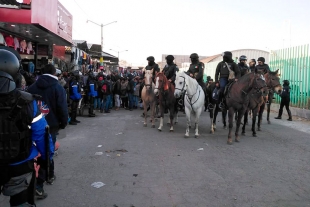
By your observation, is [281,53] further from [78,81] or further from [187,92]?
[78,81]

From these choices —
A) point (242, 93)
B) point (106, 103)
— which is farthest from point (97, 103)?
point (242, 93)

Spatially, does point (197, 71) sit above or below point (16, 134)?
above

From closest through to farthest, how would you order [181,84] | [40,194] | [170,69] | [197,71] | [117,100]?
1. [40,194]
2. [181,84]
3. [197,71]
4. [170,69]
5. [117,100]

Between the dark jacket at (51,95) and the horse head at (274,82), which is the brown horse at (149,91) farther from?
the dark jacket at (51,95)

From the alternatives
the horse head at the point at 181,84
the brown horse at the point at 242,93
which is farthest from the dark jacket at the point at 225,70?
the horse head at the point at 181,84

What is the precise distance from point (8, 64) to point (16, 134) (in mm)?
687

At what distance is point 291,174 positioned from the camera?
20.6 feet

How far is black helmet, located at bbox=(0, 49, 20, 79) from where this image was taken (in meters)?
2.90

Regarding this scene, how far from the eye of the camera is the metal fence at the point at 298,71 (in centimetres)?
1608

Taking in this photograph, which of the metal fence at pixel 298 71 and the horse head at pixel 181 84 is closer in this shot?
the horse head at pixel 181 84

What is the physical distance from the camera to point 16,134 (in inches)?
110

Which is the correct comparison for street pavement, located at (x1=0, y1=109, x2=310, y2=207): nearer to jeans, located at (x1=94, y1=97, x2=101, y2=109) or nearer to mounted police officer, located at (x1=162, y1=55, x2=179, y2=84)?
mounted police officer, located at (x1=162, y1=55, x2=179, y2=84)

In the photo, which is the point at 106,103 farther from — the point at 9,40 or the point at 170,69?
the point at 9,40

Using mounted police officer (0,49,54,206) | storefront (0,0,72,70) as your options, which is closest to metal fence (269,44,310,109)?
storefront (0,0,72,70)
